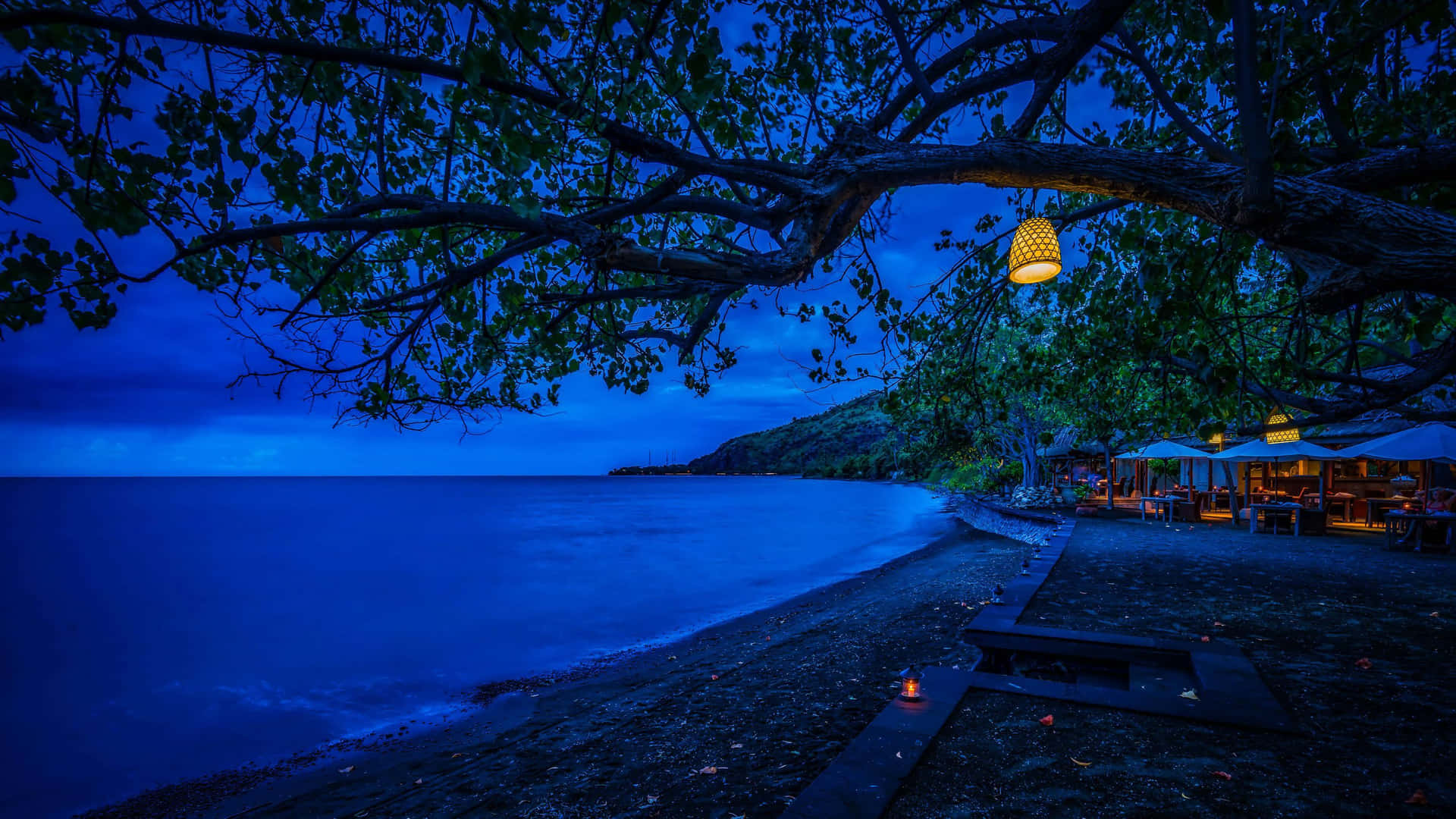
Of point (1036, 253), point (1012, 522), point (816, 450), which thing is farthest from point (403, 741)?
point (816, 450)

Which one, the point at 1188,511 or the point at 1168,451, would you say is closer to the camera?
the point at 1168,451

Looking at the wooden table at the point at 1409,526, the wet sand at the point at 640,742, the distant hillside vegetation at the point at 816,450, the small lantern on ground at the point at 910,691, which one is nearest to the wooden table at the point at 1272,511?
the wooden table at the point at 1409,526

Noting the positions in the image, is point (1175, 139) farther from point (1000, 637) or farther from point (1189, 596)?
point (1189, 596)

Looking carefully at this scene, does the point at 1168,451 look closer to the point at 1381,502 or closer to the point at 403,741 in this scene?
the point at 1381,502

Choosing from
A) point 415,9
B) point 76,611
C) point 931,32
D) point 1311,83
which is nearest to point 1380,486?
point 1311,83

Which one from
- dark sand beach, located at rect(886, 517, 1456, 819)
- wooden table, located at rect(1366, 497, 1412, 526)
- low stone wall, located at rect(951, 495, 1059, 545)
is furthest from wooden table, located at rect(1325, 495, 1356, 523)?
dark sand beach, located at rect(886, 517, 1456, 819)

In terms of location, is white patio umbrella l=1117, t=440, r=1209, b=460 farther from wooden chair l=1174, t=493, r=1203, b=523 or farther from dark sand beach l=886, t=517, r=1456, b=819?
dark sand beach l=886, t=517, r=1456, b=819

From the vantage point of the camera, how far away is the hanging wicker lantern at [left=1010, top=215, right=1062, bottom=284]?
386cm

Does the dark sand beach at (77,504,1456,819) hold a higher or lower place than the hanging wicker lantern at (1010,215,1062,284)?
lower

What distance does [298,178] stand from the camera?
9.34 feet

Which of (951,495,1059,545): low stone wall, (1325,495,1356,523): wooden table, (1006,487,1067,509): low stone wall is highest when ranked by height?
(1325,495,1356,523): wooden table

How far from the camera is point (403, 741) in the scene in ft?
22.5

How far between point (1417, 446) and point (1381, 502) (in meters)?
5.77

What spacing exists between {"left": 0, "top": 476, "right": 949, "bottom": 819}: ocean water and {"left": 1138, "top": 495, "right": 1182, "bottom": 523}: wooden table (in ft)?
24.6
